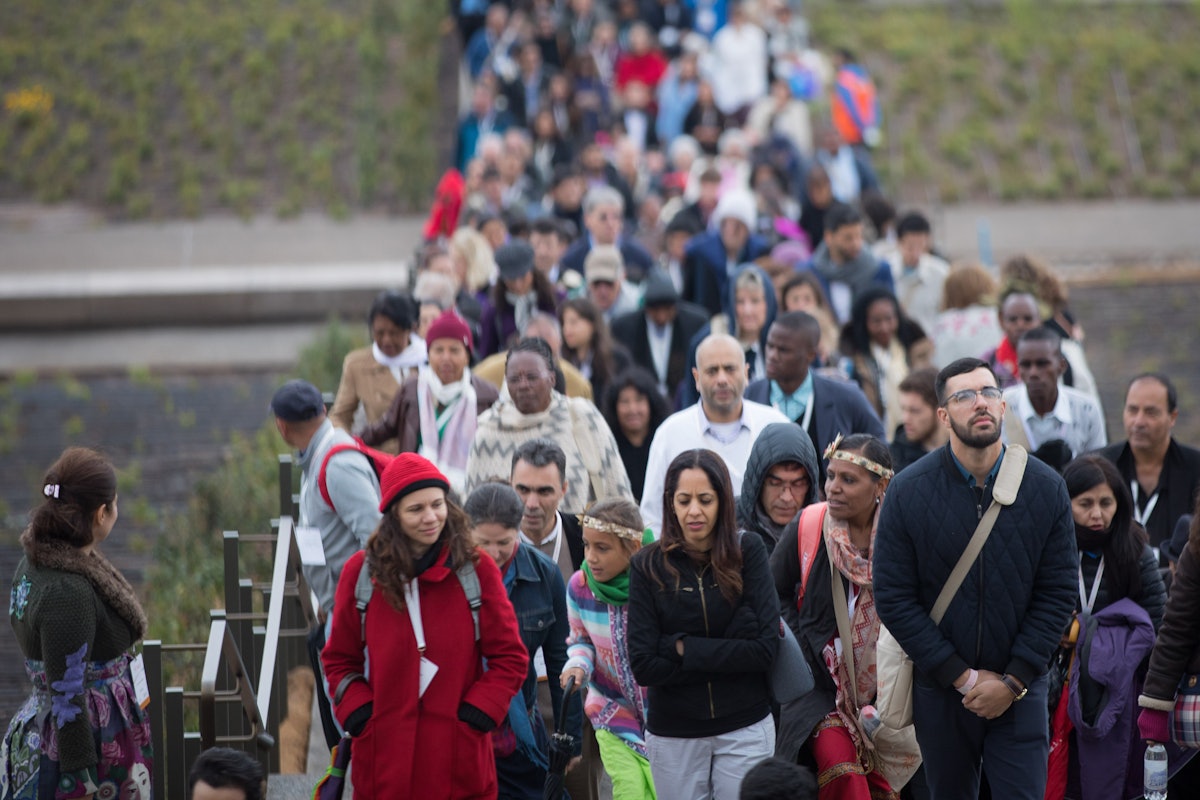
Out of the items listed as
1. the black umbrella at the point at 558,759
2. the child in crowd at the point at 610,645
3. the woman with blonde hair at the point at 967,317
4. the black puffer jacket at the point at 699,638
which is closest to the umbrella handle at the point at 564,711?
the black umbrella at the point at 558,759

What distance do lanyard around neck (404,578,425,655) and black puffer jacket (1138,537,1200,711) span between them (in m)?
2.73

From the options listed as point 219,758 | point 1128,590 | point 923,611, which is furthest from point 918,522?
point 219,758

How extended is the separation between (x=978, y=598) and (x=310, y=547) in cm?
285

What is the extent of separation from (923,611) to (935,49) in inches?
985

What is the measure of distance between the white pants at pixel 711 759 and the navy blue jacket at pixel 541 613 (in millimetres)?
386

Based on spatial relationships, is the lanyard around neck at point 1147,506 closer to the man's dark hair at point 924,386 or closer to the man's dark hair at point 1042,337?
the man's dark hair at point 1042,337

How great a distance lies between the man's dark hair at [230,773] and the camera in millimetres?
5527

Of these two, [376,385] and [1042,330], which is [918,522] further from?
[376,385]

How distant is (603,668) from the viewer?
6.68 metres

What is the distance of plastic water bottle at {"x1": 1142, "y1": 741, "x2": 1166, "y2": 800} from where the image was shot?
6266 mm

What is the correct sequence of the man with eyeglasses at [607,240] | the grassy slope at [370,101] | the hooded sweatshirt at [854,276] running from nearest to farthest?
1. the hooded sweatshirt at [854,276]
2. the man with eyeglasses at [607,240]
3. the grassy slope at [370,101]

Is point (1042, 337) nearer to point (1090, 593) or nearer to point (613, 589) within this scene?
point (1090, 593)

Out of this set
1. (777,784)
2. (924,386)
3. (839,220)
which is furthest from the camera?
(839,220)

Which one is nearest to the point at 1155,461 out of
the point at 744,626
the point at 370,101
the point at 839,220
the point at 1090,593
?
the point at 1090,593
